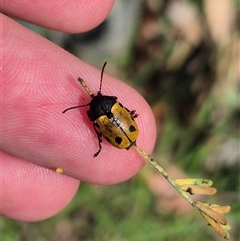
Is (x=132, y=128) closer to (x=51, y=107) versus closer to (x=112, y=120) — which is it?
(x=112, y=120)

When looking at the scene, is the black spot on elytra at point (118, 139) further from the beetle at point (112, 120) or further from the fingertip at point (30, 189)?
the fingertip at point (30, 189)

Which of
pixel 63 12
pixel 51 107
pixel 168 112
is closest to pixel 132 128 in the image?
pixel 51 107

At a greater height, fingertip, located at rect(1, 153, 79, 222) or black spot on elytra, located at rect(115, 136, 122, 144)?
black spot on elytra, located at rect(115, 136, 122, 144)

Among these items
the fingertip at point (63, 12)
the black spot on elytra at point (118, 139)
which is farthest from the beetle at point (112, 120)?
the fingertip at point (63, 12)

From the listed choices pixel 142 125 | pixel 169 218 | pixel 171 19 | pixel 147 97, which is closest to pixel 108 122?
pixel 142 125

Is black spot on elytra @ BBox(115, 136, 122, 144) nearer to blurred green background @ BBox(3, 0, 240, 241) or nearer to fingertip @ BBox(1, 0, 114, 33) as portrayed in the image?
fingertip @ BBox(1, 0, 114, 33)

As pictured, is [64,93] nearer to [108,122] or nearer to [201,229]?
[108,122]

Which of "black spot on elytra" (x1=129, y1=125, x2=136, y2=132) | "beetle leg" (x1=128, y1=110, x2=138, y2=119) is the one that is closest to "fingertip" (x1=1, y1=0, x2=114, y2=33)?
"beetle leg" (x1=128, y1=110, x2=138, y2=119)
